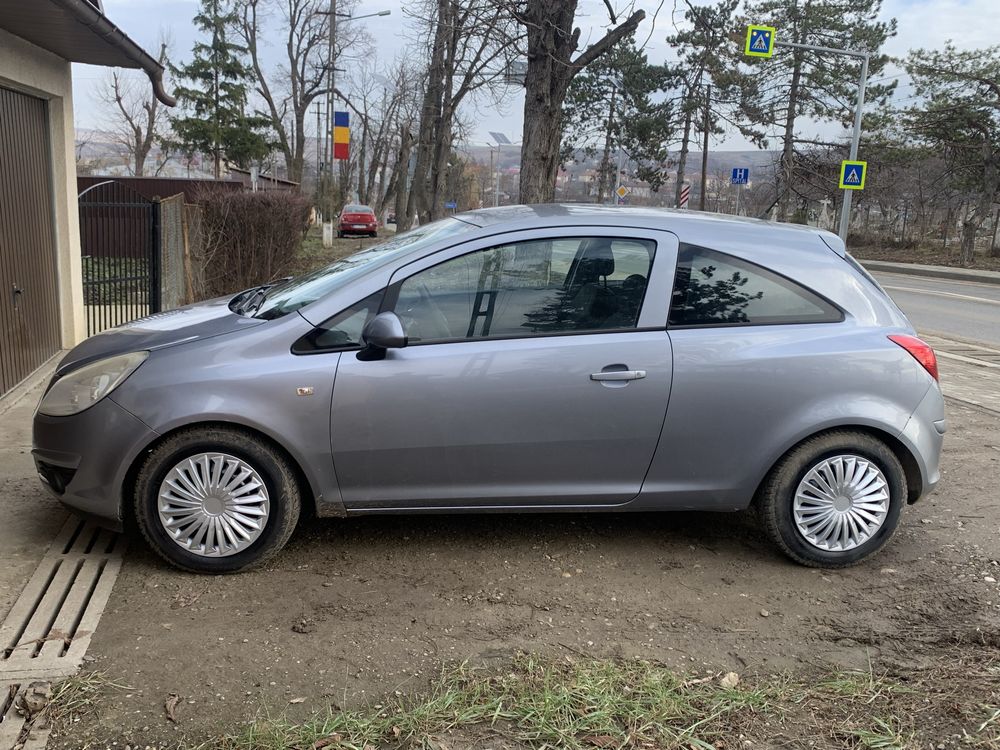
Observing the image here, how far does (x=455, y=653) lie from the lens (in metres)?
3.24

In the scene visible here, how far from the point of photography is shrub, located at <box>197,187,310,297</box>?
13.1m

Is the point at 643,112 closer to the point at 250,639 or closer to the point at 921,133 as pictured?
the point at 921,133

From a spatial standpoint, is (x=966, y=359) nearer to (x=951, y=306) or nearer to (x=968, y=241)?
(x=951, y=306)

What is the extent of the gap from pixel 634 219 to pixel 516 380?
1.05m

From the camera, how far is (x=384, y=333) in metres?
3.60

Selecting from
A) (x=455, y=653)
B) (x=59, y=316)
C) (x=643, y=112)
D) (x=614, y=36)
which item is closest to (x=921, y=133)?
(x=643, y=112)

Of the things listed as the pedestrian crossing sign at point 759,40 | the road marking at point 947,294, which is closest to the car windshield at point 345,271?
the pedestrian crossing sign at point 759,40

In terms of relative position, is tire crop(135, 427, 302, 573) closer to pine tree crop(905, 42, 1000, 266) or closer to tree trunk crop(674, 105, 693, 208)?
pine tree crop(905, 42, 1000, 266)

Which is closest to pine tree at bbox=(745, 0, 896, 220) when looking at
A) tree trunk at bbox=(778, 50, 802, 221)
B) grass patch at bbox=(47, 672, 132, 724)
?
tree trunk at bbox=(778, 50, 802, 221)

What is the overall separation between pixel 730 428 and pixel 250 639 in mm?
2302

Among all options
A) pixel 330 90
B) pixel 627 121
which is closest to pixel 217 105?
pixel 330 90

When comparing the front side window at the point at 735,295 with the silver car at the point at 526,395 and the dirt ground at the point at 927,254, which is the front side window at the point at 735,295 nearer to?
the silver car at the point at 526,395

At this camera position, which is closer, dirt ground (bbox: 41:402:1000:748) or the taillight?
dirt ground (bbox: 41:402:1000:748)

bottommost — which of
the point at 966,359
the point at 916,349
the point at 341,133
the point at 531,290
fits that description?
the point at 966,359
